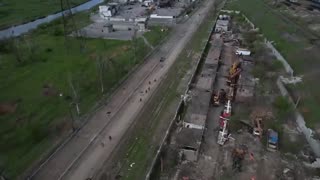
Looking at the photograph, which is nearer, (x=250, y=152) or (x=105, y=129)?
(x=250, y=152)

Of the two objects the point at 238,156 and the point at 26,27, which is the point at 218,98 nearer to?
the point at 238,156

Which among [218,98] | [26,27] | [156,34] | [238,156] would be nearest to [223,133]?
[238,156]

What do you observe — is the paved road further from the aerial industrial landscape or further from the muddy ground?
the muddy ground

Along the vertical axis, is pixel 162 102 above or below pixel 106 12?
below

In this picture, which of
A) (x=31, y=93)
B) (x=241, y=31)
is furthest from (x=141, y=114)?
(x=241, y=31)

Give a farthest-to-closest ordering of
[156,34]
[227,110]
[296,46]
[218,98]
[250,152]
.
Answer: [156,34] → [296,46] → [218,98] → [227,110] → [250,152]

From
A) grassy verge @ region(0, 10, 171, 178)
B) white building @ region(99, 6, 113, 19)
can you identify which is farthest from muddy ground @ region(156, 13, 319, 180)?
white building @ region(99, 6, 113, 19)

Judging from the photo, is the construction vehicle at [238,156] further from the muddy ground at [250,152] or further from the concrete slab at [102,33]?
the concrete slab at [102,33]
